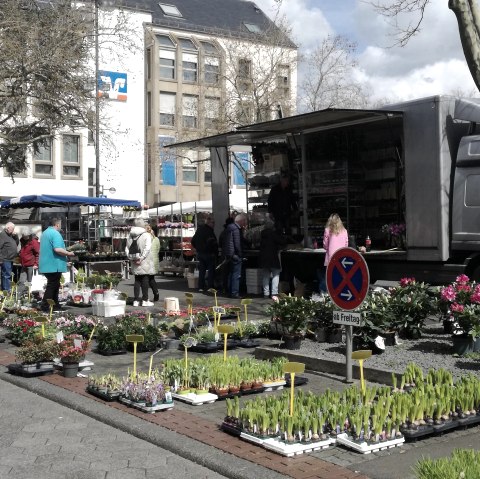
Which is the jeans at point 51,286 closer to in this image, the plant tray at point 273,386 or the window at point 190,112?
the plant tray at point 273,386

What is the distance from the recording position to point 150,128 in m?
51.1

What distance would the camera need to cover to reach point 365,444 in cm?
564

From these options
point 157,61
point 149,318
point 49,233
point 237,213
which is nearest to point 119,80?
point 157,61

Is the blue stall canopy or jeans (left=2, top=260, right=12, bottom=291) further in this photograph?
the blue stall canopy

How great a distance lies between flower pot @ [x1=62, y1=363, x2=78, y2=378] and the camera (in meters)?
8.85

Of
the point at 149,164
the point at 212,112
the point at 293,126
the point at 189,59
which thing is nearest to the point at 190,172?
the point at 149,164

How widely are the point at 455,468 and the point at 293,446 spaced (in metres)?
1.90

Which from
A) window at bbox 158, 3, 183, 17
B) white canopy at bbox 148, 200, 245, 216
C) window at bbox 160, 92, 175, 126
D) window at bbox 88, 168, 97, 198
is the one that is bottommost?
white canopy at bbox 148, 200, 245, 216

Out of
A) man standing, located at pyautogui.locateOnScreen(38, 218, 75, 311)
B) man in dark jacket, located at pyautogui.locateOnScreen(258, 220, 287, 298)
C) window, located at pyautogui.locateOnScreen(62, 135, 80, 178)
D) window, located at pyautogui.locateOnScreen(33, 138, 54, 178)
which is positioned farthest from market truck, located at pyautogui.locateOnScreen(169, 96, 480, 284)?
window, located at pyautogui.locateOnScreen(62, 135, 80, 178)

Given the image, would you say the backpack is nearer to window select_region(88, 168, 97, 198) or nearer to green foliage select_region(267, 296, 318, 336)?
green foliage select_region(267, 296, 318, 336)

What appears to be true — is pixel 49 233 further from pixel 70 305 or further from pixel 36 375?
pixel 36 375

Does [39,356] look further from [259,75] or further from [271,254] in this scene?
[259,75]

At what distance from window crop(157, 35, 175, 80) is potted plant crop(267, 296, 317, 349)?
43.6 metres

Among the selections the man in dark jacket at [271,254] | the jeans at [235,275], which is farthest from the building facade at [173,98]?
the man in dark jacket at [271,254]
